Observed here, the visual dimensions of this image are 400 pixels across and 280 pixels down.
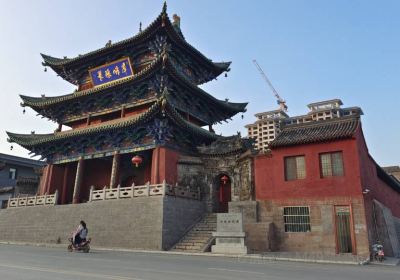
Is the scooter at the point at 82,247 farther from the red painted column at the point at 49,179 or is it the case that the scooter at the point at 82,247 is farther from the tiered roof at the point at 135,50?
the tiered roof at the point at 135,50

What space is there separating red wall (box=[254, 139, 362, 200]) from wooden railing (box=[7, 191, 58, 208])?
1470cm

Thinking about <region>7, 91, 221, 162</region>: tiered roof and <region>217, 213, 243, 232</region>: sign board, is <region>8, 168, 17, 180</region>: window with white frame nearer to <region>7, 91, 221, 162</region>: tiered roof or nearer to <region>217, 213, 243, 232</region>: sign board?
<region>7, 91, 221, 162</region>: tiered roof

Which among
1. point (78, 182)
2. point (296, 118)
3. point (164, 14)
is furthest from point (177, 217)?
point (296, 118)

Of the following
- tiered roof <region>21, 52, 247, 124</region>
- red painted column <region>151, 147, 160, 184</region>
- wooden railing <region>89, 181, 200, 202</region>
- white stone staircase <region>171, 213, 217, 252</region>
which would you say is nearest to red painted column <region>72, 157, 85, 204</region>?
wooden railing <region>89, 181, 200, 202</region>

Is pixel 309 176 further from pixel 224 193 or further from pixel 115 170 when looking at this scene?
pixel 115 170

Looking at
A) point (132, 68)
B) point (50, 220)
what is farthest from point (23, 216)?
point (132, 68)

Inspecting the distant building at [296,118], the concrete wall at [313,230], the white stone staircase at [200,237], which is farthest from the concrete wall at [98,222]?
the distant building at [296,118]

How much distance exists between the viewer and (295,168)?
17.4m

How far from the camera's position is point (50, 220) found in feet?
74.7

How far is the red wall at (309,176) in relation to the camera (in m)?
15.8

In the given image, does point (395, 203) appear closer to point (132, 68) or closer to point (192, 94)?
point (192, 94)

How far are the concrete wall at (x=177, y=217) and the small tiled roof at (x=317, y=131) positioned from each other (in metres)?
6.16

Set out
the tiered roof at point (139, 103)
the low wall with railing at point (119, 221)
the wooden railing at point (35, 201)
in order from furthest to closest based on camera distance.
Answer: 1. the wooden railing at point (35, 201)
2. the tiered roof at point (139, 103)
3. the low wall with railing at point (119, 221)

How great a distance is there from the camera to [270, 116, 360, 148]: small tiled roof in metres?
16.4
